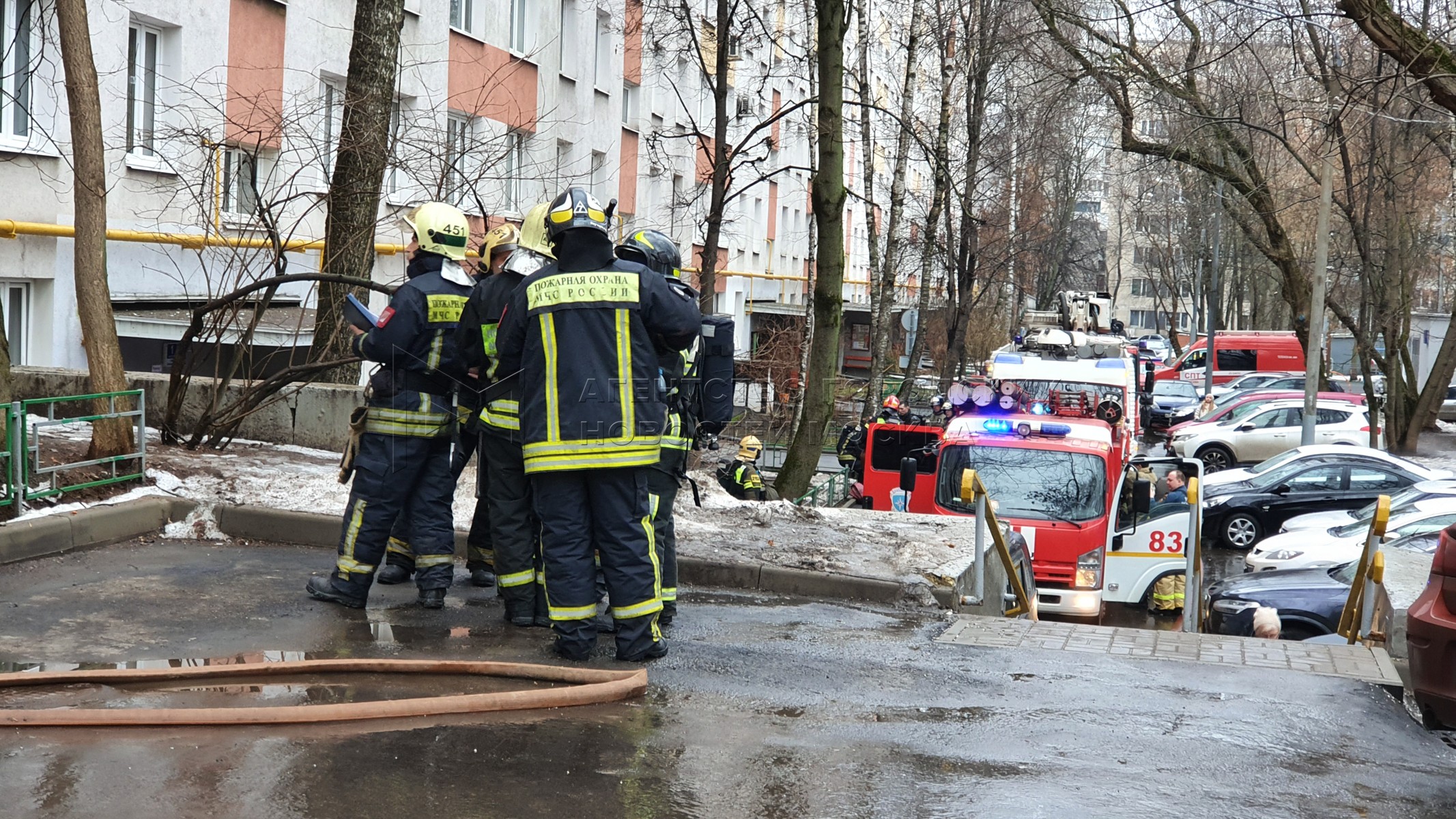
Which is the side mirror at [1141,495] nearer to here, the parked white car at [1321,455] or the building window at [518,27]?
the parked white car at [1321,455]

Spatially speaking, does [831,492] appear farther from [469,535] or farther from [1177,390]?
[1177,390]

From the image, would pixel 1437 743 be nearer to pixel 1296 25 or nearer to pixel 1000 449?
pixel 1000 449

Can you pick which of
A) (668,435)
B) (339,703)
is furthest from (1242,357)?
(339,703)

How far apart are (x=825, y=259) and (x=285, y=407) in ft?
19.2

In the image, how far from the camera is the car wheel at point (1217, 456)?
93.8 feet

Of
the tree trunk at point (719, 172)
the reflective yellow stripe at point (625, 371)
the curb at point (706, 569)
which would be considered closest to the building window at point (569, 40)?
the tree trunk at point (719, 172)

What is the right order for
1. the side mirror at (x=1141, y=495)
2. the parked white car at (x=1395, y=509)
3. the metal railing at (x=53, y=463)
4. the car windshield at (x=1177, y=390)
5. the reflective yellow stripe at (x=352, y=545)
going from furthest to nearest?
the car windshield at (x=1177, y=390) → the parked white car at (x=1395, y=509) → the side mirror at (x=1141, y=495) → the metal railing at (x=53, y=463) → the reflective yellow stripe at (x=352, y=545)

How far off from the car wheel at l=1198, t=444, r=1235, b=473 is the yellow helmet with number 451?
24768 mm

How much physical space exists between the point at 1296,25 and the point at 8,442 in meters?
18.7

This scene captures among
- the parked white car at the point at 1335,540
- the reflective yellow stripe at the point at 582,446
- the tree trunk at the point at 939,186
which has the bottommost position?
the parked white car at the point at 1335,540

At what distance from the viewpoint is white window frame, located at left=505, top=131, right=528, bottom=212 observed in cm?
1193

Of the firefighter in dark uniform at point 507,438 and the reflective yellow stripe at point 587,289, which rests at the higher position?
the reflective yellow stripe at point 587,289

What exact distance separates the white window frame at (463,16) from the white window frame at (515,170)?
245 centimetres

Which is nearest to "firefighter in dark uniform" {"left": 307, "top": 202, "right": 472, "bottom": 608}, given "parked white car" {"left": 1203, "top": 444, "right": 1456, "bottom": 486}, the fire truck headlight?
the fire truck headlight
